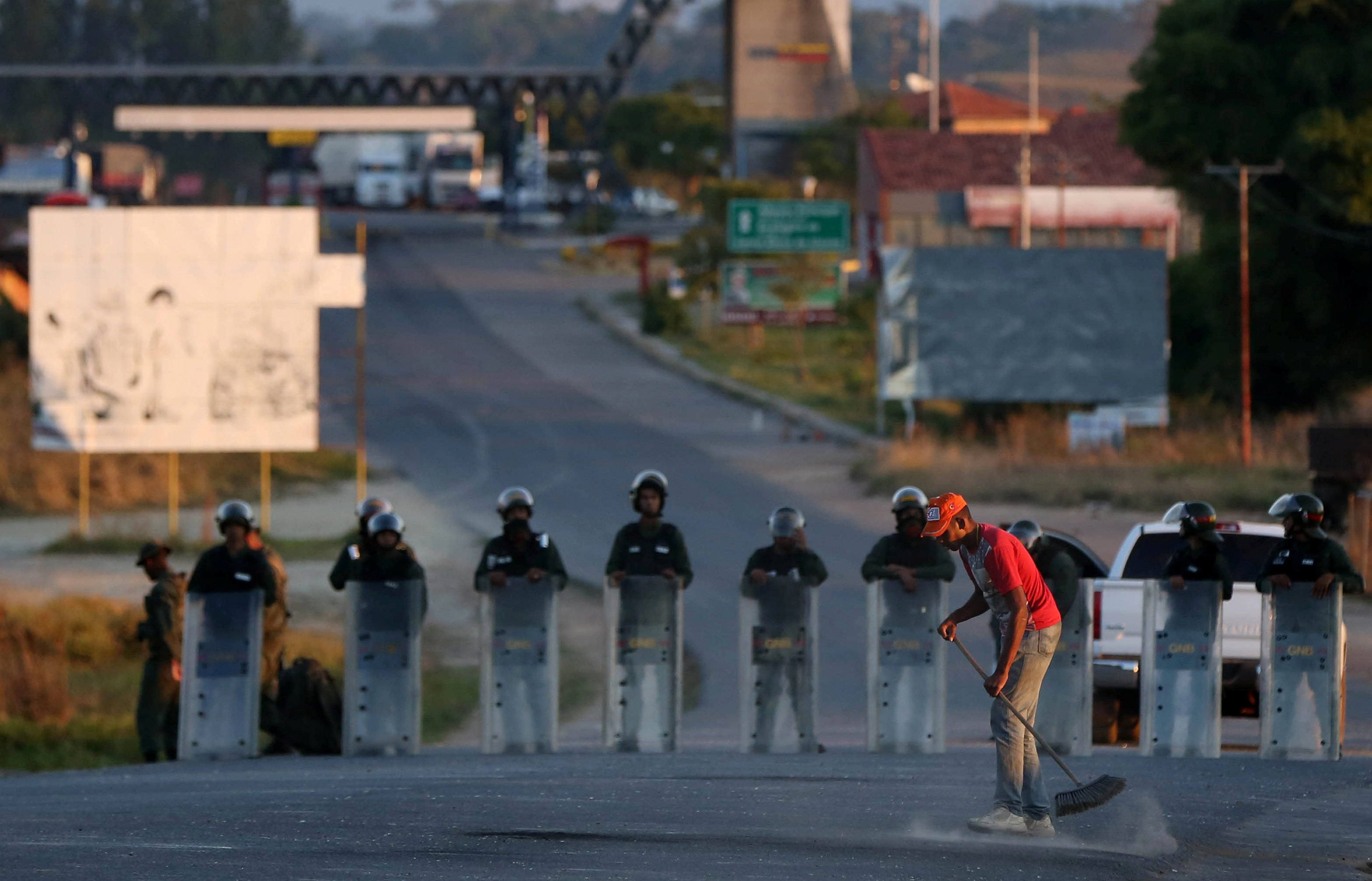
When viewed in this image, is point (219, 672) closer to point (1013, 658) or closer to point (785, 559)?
point (785, 559)

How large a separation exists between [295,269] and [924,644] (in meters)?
15.2

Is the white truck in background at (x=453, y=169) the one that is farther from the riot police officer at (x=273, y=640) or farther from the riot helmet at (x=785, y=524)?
the riot helmet at (x=785, y=524)

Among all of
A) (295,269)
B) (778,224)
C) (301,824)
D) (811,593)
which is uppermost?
(778,224)

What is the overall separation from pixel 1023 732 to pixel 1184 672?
3739 mm

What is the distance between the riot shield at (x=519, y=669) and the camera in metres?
12.7

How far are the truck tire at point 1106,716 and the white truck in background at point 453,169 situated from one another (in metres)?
88.1

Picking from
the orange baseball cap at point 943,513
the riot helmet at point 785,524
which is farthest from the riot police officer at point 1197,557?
the orange baseball cap at point 943,513

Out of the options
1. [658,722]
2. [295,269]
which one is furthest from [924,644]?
[295,269]

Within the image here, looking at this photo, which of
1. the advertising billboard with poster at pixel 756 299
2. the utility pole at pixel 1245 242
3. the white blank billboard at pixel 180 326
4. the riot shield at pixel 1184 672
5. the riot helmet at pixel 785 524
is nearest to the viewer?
the riot shield at pixel 1184 672

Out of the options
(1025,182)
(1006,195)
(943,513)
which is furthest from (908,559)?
(1006,195)

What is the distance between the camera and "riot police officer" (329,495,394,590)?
1239 cm

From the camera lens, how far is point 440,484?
3322 cm

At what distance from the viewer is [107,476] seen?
3086 cm

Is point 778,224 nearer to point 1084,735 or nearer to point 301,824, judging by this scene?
point 1084,735
